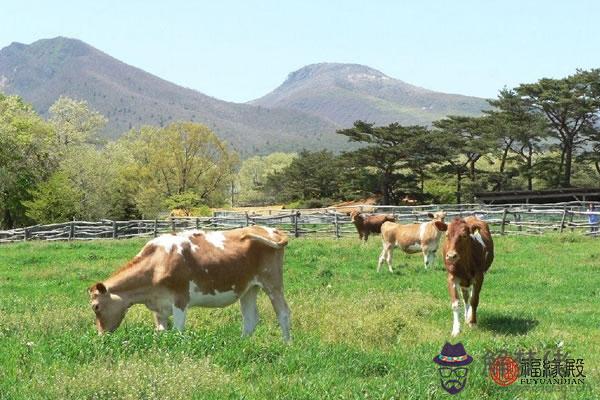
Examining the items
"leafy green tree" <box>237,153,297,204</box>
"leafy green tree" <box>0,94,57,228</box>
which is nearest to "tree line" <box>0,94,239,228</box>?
"leafy green tree" <box>0,94,57,228</box>

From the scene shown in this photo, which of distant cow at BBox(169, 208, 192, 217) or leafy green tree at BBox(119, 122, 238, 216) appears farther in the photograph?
leafy green tree at BBox(119, 122, 238, 216)

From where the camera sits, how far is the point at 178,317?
859 centimetres

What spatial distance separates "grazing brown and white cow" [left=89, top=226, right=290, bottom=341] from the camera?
28.5ft

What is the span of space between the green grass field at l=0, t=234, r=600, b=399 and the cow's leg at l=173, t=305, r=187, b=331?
1.78ft

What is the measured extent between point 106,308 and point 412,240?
40.7 feet

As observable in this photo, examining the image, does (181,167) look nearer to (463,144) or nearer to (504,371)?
(463,144)

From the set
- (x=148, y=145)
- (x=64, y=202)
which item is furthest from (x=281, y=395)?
(x=148, y=145)

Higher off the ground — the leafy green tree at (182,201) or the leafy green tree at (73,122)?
the leafy green tree at (73,122)

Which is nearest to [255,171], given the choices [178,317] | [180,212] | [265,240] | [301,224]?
[180,212]

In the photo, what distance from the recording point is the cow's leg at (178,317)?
28.0ft

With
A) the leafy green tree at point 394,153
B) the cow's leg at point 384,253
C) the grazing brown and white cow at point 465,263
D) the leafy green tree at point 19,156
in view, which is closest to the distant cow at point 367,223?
the cow's leg at point 384,253

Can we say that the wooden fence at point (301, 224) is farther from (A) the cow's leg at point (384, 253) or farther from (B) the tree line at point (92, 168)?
(A) the cow's leg at point (384, 253)

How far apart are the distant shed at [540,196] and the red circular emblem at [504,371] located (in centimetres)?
4617

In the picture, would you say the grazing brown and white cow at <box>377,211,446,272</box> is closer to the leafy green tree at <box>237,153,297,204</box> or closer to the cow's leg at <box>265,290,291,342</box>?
the cow's leg at <box>265,290,291,342</box>
